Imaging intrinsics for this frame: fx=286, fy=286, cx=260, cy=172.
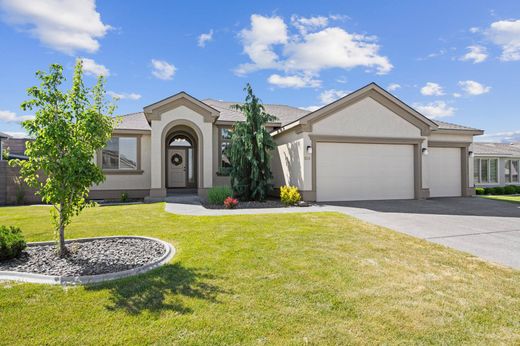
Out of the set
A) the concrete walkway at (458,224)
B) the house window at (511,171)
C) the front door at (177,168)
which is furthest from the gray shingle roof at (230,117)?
the house window at (511,171)

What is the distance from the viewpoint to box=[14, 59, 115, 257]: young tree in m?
4.59

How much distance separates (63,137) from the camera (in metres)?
4.66

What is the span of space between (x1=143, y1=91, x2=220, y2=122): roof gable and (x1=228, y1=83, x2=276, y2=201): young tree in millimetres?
2068

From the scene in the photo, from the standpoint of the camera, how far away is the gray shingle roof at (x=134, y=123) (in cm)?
1549

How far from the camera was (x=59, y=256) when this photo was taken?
5012 mm

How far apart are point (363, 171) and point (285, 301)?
36.2ft

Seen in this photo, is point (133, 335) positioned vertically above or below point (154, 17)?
below

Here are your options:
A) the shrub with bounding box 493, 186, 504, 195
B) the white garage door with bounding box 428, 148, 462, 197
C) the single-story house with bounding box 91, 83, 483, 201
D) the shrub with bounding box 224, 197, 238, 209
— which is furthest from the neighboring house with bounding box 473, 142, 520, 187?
the shrub with bounding box 224, 197, 238, 209

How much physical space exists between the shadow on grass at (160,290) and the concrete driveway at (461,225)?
487 cm

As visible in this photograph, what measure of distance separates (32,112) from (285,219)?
6253 millimetres

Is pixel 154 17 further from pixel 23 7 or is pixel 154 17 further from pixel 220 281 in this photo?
pixel 220 281

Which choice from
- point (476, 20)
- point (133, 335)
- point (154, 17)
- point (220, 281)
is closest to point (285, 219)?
point (220, 281)

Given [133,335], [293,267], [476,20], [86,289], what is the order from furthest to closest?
[476,20] → [293,267] → [86,289] → [133,335]

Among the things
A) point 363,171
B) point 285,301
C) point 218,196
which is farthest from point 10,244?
point 363,171
